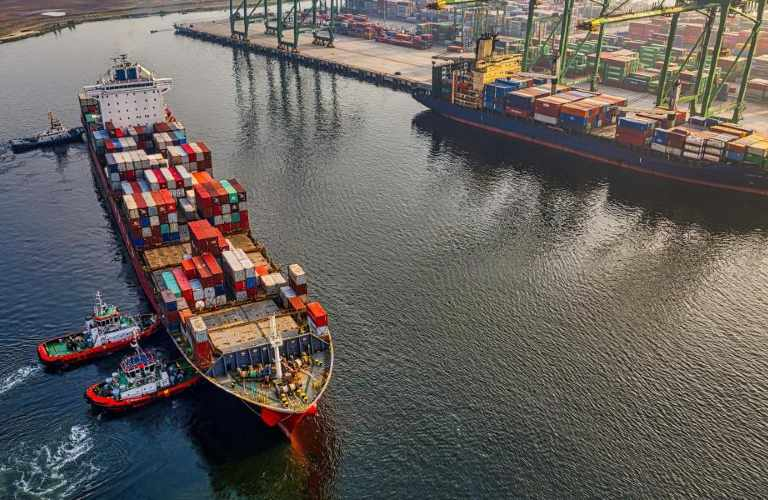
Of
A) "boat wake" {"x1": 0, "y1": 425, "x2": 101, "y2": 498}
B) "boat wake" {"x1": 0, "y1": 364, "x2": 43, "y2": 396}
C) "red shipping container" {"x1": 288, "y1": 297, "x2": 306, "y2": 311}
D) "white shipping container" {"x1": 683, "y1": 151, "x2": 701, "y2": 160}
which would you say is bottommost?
"boat wake" {"x1": 0, "y1": 425, "x2": 101, "y2": 498}

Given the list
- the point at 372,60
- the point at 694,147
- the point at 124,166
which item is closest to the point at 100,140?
the point at 124,166

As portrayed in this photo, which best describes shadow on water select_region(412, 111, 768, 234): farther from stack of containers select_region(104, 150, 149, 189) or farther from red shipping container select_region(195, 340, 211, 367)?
red shipping container select_region(195, 340, 211, 367)

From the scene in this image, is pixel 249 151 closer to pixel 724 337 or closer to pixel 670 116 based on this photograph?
pixel 670 116

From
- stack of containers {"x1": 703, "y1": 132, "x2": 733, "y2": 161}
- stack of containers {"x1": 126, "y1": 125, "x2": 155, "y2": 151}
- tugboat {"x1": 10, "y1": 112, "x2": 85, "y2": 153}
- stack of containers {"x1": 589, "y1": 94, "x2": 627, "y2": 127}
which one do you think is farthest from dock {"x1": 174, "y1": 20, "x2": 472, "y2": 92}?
stack of containers {"x1": 126, "y1": 125, "x2": 155, "y2": 151}

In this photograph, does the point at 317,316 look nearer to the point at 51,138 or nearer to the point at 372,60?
the point at 51,138

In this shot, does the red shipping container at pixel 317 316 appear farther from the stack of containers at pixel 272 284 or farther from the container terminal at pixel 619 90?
the container terminal at pixel 619 90

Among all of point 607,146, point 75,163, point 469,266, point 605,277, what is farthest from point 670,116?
point 75,163

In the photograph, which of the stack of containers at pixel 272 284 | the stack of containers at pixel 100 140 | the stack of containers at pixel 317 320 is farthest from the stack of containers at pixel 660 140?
the stack of containers at pixel 100 140
